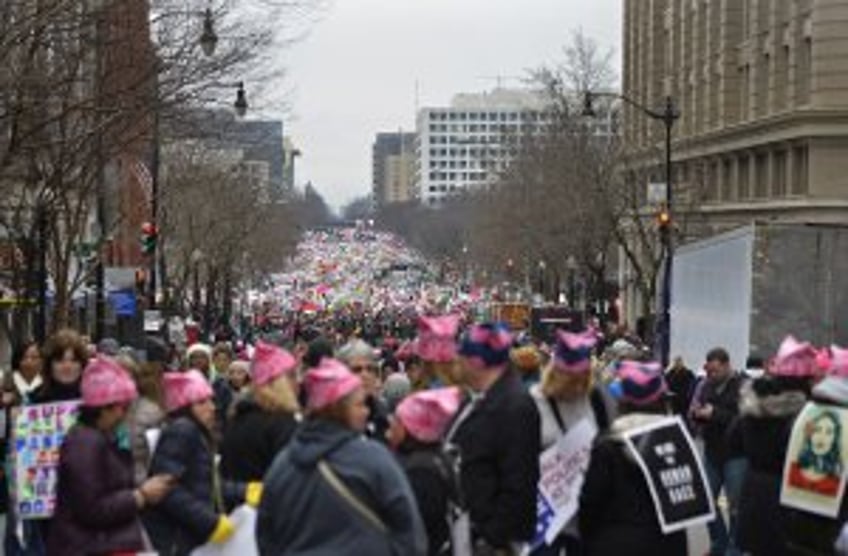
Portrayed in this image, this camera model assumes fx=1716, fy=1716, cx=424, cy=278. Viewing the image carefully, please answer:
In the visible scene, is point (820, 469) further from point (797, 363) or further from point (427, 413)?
point (427, 413)

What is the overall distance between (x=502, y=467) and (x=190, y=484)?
1513 millimetres

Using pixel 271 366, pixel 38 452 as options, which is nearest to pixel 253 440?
pixel 271 366

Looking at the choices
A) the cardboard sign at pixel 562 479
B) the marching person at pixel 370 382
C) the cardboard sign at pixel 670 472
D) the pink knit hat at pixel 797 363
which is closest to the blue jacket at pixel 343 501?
the cardboard sign at pixel 670 472

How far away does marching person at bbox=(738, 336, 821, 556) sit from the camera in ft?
32.0

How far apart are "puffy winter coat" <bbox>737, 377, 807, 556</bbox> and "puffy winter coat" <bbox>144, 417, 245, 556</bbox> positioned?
3.22 meters

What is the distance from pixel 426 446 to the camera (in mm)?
7684

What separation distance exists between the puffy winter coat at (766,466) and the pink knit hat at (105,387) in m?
3.70

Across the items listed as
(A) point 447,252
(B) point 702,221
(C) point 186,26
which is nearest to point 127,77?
(C) point 186,26

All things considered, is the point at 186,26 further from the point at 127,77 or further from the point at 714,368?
the point at 714,368

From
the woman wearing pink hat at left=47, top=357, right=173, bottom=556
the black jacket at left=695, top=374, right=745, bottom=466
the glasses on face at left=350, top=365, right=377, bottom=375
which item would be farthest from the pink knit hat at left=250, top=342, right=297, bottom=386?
the black jacket at left=695, top=374, right=745, bottom=466

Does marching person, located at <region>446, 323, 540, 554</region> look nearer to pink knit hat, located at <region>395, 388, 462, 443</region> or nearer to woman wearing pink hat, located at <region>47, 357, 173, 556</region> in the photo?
pink knit hat, located at <region>395, 388, 462, 443</region>

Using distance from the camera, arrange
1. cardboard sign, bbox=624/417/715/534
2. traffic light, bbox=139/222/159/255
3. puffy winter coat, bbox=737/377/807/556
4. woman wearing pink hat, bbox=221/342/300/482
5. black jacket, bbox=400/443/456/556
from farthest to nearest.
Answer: traffic light, bbox=139/222/159/255 < puffy winter coat, bbox=737/377/807/556 < woman wearing pink hat, bbox=221/342/300/482 < cardboard sign, bbox=624/417/715/534 < black jacket, bbox=400/443/456/556

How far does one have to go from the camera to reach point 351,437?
6.62 metres

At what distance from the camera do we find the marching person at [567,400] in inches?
363
